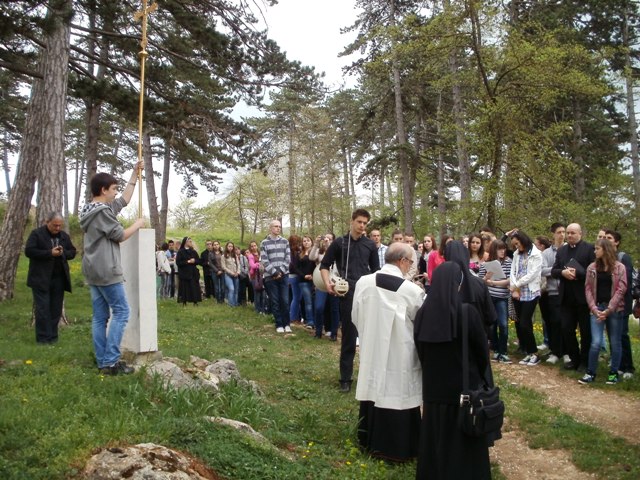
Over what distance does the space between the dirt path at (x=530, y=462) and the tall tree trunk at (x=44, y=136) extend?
311 inches

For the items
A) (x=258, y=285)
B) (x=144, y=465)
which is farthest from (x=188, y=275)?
(x=144, y=465)

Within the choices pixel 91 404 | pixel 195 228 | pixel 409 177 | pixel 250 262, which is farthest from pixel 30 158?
pixel 195 228

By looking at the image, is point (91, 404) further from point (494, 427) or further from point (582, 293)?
point (582, 293)

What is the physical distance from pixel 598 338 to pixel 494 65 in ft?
32.6

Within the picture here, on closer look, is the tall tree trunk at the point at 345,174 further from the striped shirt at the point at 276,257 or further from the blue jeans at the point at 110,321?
the blue jeans at the point at 110,321

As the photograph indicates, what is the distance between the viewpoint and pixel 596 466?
17.2 feet

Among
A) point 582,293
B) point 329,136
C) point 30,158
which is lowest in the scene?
point 582,293

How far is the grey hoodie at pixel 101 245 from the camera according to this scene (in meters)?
5.91

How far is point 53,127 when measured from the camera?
10.0 meters

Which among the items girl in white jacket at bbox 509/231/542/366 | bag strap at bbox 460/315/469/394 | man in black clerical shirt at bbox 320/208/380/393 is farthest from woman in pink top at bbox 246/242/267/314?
bag strap at bbox 460/315/469/394

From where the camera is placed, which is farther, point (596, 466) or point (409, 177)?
point (409, 177)

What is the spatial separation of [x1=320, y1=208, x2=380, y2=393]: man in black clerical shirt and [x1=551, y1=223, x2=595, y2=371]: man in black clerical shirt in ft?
9.99

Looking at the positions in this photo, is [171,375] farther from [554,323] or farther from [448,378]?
[554,323]

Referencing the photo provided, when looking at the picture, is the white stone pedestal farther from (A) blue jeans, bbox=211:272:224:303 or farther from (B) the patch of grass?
(A) blue jeans, bbox=211:272:224:303
